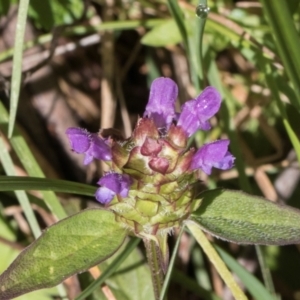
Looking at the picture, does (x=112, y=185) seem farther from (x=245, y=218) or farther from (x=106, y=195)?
(x=245, y=218)

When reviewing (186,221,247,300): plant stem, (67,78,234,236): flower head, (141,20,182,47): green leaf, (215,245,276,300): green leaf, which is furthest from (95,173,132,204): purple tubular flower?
(141,20,182,47): green leaf

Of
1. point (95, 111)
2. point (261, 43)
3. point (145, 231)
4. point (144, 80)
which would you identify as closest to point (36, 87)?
point (95, 111)

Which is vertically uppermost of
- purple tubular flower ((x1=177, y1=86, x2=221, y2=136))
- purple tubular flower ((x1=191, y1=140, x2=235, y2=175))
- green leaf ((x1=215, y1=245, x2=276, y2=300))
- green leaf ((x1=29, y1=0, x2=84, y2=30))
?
green leaf ((x1=29, y1=0, x2=84, y2=30))

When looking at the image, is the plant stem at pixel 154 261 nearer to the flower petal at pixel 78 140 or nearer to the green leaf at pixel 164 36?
the flower petal at pixel 78 140

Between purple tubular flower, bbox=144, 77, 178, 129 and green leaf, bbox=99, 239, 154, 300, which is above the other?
purple tubular flower, bbox=144, 77, 178, 129

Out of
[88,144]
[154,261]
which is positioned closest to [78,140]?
[88,144]

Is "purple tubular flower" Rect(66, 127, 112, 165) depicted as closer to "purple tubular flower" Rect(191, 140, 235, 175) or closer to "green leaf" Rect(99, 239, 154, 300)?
"purple tubular flower" Rect(191, 140, 235, 175)
